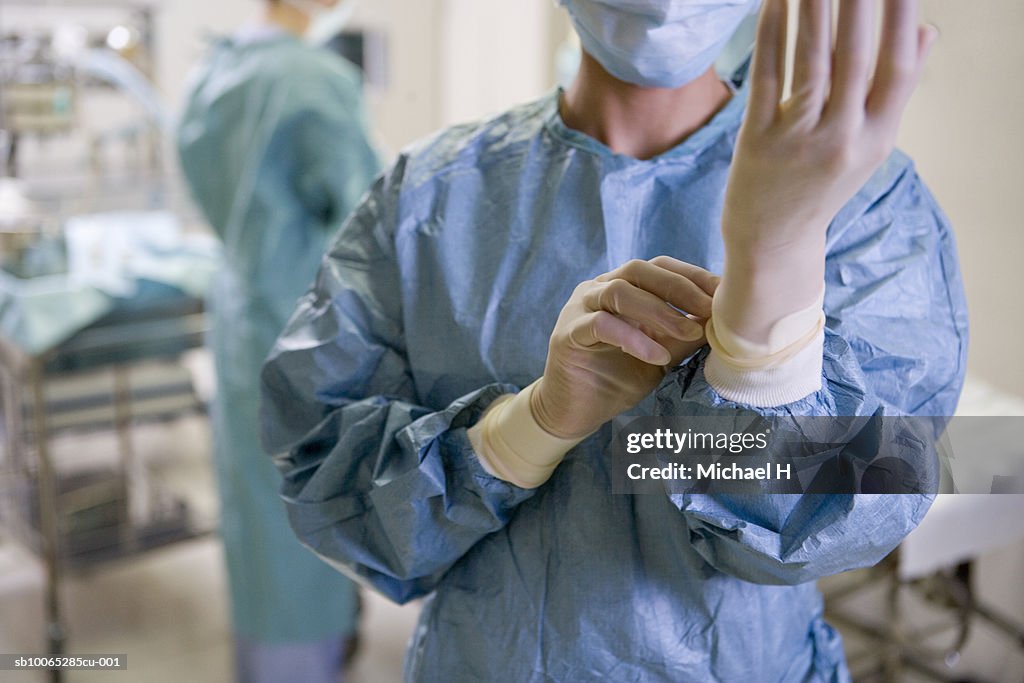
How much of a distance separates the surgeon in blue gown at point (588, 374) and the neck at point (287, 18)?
1115mm

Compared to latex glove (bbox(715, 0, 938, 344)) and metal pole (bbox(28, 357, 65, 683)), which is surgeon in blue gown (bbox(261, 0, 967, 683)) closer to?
latex glove (bbox(715, 0, 938, 344))

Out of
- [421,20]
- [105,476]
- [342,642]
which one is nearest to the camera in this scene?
[342,642]

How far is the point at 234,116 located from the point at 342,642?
1.08m

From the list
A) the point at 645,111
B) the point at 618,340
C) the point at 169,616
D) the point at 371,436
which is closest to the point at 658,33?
the point at 645,111

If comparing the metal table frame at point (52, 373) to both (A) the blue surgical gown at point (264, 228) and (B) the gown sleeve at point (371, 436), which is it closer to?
(A) the blue surgical gown at point (264, 228)

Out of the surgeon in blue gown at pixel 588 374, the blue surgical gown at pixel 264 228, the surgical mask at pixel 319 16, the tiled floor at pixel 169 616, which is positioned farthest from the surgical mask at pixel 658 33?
the tiled floor at pixel 169 616

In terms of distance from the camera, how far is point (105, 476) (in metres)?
2.61

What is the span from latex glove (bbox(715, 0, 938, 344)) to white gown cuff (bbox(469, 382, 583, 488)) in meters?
0.22

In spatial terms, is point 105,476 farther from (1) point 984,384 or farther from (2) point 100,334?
(1) point 984,384

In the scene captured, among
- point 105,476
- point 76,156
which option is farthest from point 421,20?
point 105,476

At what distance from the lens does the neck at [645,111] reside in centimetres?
85

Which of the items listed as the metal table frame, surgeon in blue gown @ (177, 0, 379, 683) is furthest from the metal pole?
surgeon in blue gown @ (177, 0, 379, 683)

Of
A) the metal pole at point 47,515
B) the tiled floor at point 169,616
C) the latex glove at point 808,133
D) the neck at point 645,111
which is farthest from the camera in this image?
the metal pole at point 47,515

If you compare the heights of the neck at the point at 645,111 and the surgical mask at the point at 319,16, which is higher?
the neck at the point at 645,111
